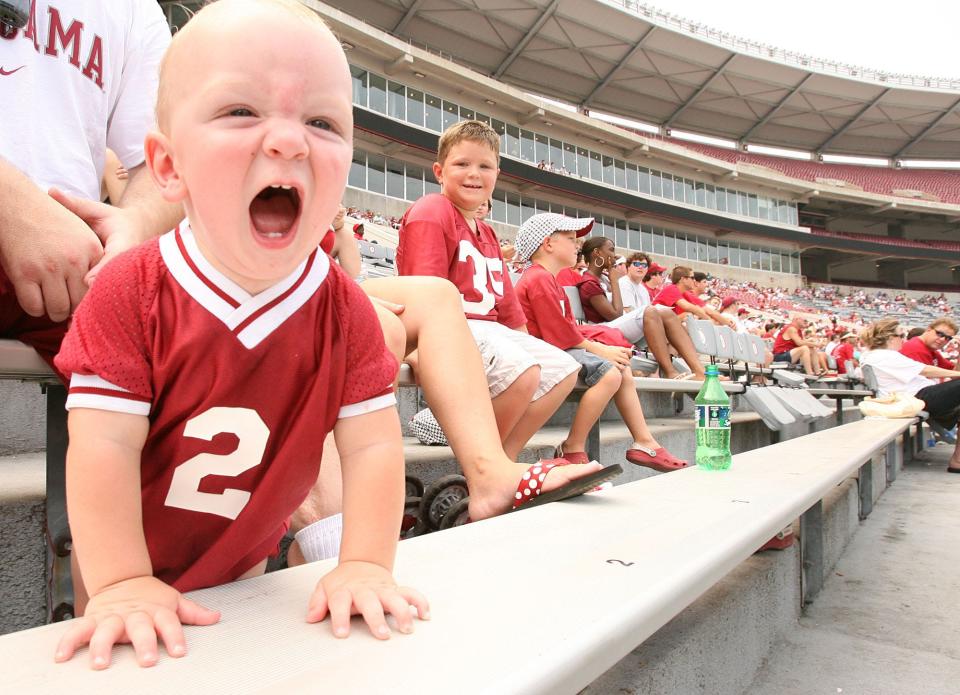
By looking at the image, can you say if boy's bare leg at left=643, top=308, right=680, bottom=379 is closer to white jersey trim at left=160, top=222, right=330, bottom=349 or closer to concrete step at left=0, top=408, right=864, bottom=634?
concrete step at left=0, top=408, right=864, bottom=634

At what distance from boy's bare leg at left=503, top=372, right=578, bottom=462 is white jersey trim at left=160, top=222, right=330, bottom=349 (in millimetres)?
1301

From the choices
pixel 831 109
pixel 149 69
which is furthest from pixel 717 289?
pixel 149 69

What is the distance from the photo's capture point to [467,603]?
678 mm

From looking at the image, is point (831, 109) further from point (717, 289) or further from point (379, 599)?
point (379, 599)

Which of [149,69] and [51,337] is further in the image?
[149,69]

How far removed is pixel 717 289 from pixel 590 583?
25.9 m

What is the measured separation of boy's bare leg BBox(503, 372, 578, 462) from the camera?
1993mm

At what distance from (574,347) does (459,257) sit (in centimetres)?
83

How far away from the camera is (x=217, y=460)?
2.46 ft

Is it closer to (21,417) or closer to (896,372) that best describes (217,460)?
(21,417)

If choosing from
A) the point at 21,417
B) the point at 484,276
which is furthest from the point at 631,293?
the point at 21,417

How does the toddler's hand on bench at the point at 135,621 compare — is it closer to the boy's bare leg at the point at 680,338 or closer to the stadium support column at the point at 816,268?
the boy's bare leg at the point at 680,338

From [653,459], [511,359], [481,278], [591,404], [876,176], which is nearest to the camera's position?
[511,359]

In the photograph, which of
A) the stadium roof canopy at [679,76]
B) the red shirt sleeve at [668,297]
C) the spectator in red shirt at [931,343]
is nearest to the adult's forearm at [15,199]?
the red shirt sleeve at [668,297]
